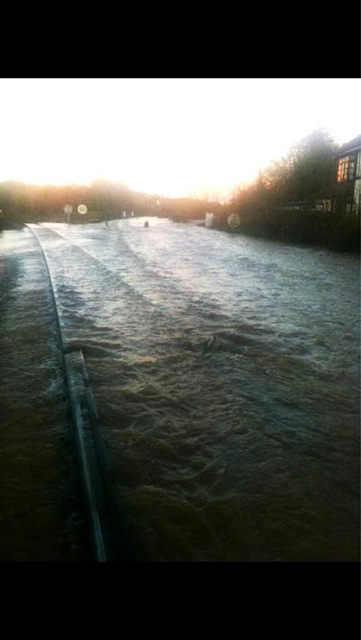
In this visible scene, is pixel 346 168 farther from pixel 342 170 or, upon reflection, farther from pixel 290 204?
pixel 290 204

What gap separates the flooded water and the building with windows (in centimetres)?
1957

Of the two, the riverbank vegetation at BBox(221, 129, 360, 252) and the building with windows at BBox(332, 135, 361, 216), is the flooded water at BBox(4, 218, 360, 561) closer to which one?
the riverbank vegetation at BBox(221, 129, 360, 252)

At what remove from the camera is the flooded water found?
2.56m

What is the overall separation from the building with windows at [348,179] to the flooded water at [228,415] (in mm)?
19566

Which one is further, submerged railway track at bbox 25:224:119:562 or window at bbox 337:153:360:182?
window at bbox 337:153:360:182

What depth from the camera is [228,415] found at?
394 centimetres

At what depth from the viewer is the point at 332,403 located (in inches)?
165

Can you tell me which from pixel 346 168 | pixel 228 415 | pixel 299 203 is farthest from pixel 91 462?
pixel 346 168

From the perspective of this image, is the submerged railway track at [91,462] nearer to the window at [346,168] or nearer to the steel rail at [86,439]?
the steel rail at [86,439]

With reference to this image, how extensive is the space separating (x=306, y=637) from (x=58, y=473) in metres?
2.01

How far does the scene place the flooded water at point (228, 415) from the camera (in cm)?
256

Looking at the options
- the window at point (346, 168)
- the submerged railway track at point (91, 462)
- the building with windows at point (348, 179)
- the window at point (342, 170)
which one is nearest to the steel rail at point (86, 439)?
the submerged railway track at point (91, 462)

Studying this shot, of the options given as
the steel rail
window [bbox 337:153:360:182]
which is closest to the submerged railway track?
the steel rail

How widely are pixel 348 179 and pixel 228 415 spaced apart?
2696 cm
